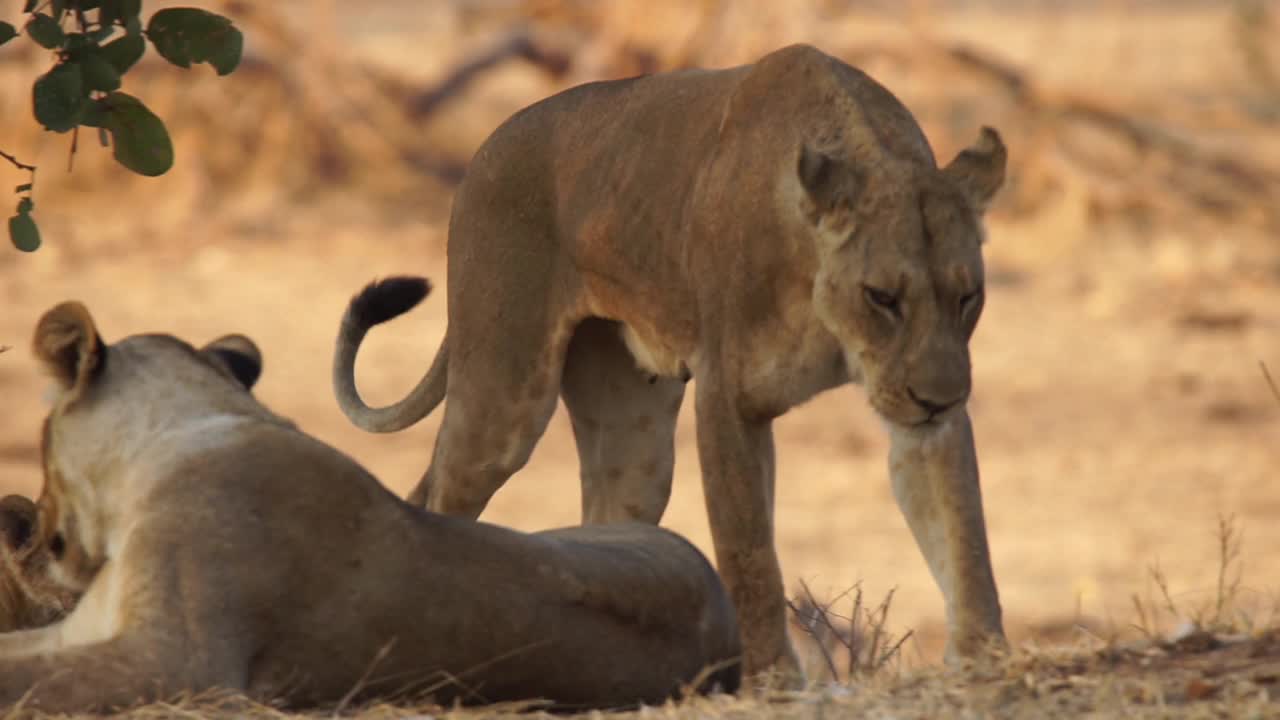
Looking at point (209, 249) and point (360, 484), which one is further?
point (209, 249)

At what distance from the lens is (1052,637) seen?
830cm

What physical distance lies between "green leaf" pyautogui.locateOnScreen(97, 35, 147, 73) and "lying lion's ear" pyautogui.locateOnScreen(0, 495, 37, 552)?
79 centimetres

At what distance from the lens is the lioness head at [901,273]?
173 inches

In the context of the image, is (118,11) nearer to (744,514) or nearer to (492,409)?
(744,514)

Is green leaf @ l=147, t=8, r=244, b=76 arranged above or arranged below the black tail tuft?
below

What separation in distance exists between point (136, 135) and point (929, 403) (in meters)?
1.55

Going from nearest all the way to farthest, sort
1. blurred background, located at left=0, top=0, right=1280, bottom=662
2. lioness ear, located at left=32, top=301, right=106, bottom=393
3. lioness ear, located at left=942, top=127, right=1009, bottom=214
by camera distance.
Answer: lioness ear, located at left=32, top=301, right=106, bottom=393 < lioness ear, located at left=942, top=127, right=1009, bottom=214 < blurred background, located at left=0, top=0, right=1280, bottom=662

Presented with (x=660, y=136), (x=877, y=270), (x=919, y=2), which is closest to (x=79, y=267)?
(x=919, y=2)

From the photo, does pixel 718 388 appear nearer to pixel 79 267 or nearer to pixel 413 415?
pixel 413 415

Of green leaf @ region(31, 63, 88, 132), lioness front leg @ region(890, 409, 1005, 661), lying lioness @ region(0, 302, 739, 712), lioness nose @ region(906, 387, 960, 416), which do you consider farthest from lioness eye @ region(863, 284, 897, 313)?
green leaf @ region(31, 63, 88, 132)

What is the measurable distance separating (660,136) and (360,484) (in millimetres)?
1854

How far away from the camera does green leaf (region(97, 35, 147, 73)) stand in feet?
13.6

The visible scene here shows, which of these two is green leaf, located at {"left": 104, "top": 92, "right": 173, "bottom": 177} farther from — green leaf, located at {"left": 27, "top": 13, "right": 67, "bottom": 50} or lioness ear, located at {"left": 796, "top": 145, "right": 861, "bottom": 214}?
lioness ear, located at {"left": 796, "top": 145, "right": 861, "bottom": 214}

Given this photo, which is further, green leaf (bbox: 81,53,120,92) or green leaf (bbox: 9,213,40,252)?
green leaf (bbox: 9,213,40,252)
